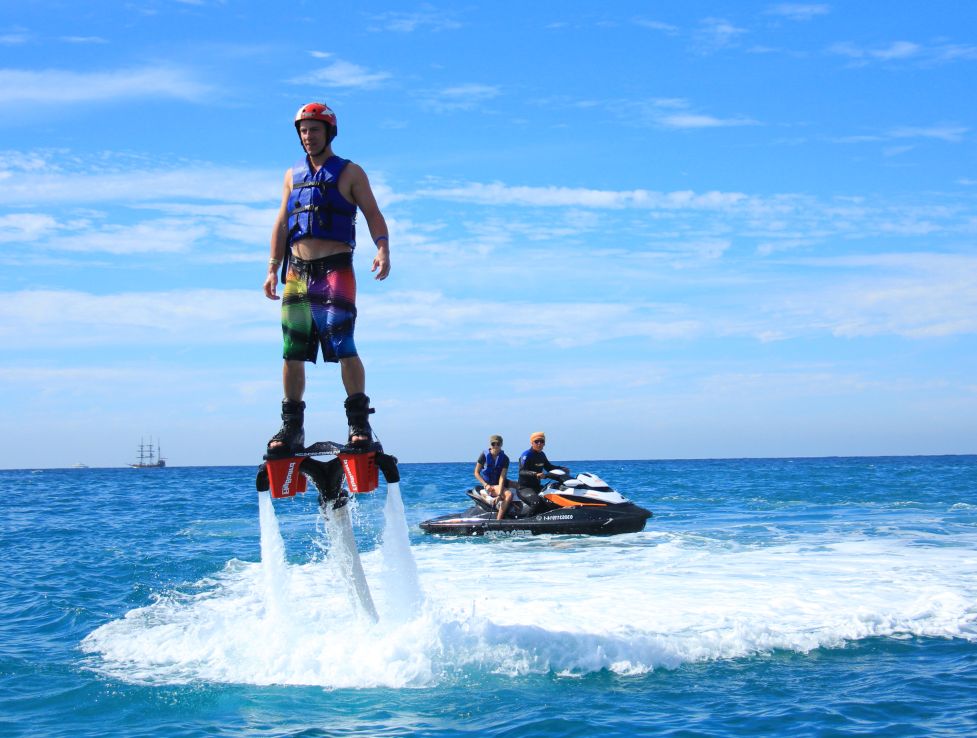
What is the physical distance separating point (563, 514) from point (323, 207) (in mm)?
12196

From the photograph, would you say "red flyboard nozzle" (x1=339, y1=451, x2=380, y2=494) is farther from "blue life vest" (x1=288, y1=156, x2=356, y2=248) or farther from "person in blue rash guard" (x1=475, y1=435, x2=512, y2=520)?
"person in blue rash guard" (x1=475, y1=435, x2=512, y2=520)

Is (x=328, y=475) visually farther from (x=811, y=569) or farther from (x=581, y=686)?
(x=811, y=569)

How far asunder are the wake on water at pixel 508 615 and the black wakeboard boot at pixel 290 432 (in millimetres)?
497

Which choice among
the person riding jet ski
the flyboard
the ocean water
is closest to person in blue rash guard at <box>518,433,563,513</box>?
the person riding jet ski

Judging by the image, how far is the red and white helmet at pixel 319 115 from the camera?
718cm

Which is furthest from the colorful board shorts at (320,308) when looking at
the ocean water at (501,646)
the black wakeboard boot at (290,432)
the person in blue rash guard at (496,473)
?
the person in blue rash guard at (496,473)

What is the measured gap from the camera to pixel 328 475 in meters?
7.44

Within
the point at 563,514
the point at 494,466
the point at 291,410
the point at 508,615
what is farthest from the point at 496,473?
the point at 291,410

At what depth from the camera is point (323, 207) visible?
7172 millimetres

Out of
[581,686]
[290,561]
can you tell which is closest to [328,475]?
[581,686]

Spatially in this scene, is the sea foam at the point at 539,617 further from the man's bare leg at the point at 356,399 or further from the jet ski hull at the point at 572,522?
the jet ski hull at the point at 572,522

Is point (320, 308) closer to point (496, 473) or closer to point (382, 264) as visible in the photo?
point (382, 264)

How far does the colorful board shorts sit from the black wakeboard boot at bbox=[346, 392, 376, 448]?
0.33 metres

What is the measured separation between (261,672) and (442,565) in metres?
7.14
